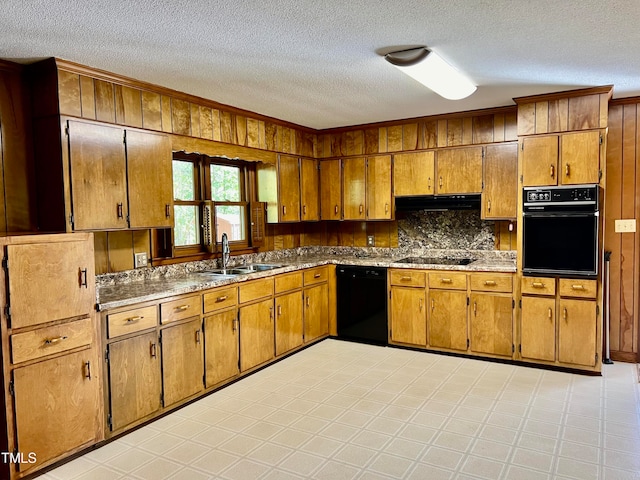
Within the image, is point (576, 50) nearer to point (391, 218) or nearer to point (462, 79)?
point (462, 79)

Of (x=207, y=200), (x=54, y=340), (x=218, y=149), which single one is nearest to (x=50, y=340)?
(x=54, y=340)

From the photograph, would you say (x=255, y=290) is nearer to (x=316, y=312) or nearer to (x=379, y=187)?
(x=316, y=312)

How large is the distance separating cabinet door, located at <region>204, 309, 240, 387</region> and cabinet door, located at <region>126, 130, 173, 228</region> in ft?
2.93

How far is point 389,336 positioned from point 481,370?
105cm

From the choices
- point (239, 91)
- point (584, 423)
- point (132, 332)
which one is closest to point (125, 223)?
point (132, 332)

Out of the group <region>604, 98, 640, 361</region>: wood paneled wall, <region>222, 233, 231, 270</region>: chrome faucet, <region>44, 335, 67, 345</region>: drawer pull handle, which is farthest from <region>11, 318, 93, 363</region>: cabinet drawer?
<region>604, 98, 640, 361</region>: wood paneled wall

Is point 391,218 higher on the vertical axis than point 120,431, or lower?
higher

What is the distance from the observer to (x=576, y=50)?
296 cm

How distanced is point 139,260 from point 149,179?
70 centimetres

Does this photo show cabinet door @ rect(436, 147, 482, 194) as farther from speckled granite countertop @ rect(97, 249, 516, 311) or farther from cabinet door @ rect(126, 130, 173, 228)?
cabinet door @ rect(126, 130, 173, 228)

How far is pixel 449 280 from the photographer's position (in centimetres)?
461

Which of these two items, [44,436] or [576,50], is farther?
[576,50]

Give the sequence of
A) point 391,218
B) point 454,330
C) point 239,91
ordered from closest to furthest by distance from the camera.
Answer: point 239,91 → point 454,330 → point 391,218

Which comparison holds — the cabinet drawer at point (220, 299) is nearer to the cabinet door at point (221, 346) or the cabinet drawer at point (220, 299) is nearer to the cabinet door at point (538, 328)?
the cabinet door at point (221, 346)
